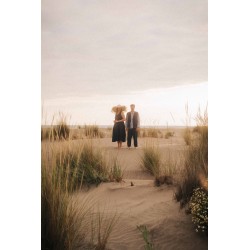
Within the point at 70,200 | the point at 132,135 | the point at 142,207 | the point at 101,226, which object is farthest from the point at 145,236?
the point at 132,135

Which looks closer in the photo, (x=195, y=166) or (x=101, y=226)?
(x=101, y=226)

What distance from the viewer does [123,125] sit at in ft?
8.08

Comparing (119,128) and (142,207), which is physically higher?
(119,128)

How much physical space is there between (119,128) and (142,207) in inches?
22.8

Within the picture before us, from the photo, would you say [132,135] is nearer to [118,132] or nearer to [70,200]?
[118,132]

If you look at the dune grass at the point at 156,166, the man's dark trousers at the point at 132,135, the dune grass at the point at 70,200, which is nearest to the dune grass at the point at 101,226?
the dune grass at the point at 70,200

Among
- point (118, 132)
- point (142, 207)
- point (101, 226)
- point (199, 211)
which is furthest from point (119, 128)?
point (199, 211)

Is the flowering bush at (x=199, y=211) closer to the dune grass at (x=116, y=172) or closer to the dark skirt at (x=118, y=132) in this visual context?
the dune grass at (x=116, y=172)

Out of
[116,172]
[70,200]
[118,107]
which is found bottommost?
[70,200]

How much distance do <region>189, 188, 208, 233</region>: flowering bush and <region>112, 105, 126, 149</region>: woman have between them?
2.12 feet

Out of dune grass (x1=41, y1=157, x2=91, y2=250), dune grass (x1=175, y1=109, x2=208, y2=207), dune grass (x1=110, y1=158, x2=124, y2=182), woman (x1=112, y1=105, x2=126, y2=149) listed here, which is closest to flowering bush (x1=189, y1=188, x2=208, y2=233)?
dune grass (x1=175, y1=109, x2=208, y2=207)

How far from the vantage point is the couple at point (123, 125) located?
2.45 metres

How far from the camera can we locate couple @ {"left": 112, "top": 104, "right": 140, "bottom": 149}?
96.6 inches
